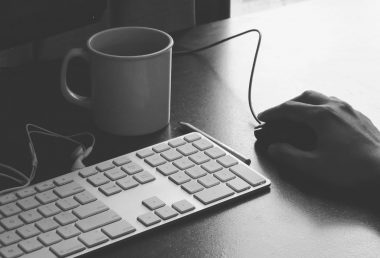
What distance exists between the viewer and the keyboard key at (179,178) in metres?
0.84

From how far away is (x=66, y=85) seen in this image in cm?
99

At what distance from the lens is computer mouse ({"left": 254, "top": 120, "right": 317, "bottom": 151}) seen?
0.90 m

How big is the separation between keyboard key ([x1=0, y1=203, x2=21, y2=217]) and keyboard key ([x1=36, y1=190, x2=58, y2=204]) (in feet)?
0.10

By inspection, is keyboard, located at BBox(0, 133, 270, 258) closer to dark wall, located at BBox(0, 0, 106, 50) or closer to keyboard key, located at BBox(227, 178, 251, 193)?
keyboard key, located at BBox(227, 178, 251, 193)

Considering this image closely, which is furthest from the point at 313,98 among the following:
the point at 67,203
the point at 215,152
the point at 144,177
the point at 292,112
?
the point at 67,203

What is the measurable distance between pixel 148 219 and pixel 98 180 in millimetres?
104

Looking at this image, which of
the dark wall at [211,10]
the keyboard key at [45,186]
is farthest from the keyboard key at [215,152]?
the dark wall at [211,10]

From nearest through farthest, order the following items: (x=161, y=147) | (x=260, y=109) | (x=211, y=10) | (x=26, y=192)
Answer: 1. (x=26, y=192)
2. (x=161, y=147)
3. (x=260, y=109)
4. (x=211, y=10)

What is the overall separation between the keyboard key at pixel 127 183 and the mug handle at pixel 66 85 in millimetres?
195

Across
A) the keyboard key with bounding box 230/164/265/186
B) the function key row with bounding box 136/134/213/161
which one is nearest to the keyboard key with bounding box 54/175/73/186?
the function key row with bounding box 136/134/213/161

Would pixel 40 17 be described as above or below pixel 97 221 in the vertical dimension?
above

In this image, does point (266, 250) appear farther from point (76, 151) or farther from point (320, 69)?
point (320, 69)

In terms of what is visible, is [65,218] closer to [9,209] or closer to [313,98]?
[9,209]

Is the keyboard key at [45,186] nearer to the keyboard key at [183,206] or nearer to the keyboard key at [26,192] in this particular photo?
the keyboard key at [26,192]
